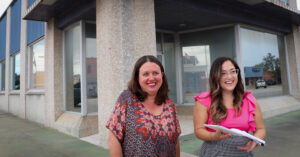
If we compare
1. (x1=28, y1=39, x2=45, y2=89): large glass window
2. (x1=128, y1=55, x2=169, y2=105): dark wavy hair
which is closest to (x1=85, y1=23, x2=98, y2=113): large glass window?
(x1=28, y1=39, x2=45, y2=89): large glass window

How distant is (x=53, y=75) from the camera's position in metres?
6.52

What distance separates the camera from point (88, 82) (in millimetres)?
6008

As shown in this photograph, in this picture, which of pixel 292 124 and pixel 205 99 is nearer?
pixel 205 99

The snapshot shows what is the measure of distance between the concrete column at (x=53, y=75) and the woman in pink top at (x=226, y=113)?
5.77 meters

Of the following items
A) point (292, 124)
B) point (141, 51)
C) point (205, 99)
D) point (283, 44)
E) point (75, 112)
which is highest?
point (283, 44)

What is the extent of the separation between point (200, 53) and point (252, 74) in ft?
7.21

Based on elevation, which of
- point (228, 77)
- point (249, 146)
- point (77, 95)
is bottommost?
point (249, 146)

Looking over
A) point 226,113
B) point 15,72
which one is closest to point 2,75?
point 15,72

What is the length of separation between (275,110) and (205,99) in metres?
7.28

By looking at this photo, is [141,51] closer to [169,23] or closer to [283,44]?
[169,23]

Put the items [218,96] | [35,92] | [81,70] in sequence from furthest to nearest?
[35,92] < [81,70] < [218,96]

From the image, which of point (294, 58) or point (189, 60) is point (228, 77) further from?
point (294, 58)

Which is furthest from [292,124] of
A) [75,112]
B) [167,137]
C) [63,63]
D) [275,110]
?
[63,63]

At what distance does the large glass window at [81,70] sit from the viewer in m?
5.93
